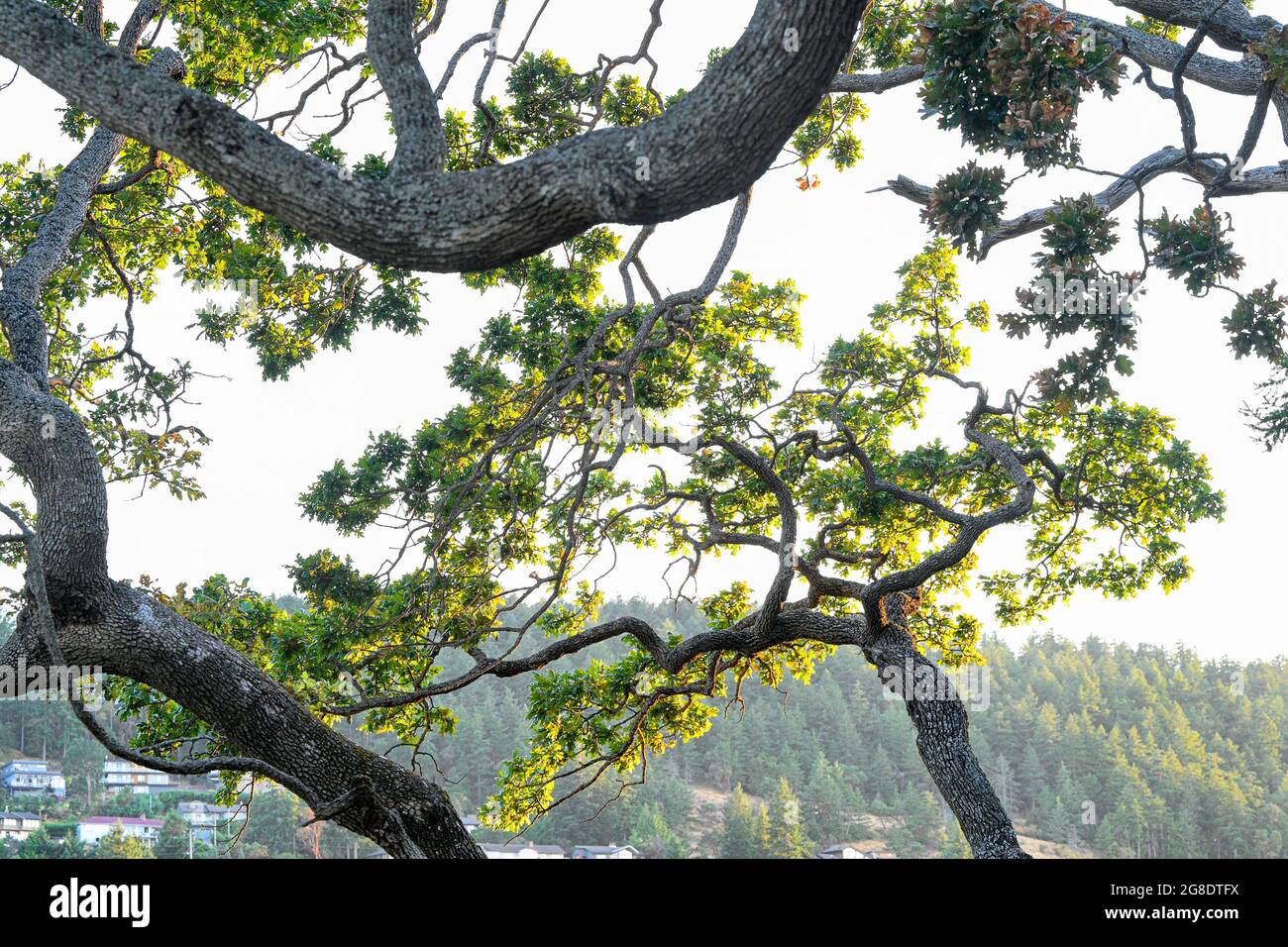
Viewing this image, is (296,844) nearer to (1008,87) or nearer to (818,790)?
(818,790)

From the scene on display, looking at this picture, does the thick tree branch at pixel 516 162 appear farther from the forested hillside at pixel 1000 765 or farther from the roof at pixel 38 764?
the roof at pixel 38 764

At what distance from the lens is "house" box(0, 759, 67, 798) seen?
195 feet

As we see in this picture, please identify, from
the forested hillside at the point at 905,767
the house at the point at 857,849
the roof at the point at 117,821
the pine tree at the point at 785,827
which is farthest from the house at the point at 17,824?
the house at the point at 857,849

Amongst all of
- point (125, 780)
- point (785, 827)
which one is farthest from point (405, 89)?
point (125, 780)

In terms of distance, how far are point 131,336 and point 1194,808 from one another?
6834cm

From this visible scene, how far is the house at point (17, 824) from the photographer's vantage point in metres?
54.9

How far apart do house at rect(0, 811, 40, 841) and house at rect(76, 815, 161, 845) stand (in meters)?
2.23

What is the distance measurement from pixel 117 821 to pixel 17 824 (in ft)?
16.2

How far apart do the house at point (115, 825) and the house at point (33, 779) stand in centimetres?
277

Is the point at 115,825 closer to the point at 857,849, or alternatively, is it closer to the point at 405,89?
the point at 857,849

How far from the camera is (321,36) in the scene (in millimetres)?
7219

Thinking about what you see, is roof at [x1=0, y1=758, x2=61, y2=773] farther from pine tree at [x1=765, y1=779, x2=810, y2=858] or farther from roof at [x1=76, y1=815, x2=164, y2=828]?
pine tree at [x1=765, y1=779, x2=810, y2=858]

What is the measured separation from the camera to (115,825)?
188ft
